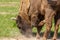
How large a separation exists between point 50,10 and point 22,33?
2.76 meters

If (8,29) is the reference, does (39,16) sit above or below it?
above

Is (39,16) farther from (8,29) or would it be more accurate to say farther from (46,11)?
(8,29)

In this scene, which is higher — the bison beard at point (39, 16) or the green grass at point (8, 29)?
the bison beard at point (39, 16)

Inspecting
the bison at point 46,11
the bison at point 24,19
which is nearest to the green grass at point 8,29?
the bison at point 24,19

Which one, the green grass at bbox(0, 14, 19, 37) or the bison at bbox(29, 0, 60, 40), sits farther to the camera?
the green grass at bbox(0, 14, 19, 37)

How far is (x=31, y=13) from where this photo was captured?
11211 mm

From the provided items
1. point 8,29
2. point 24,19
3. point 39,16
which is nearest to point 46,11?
point 39,16

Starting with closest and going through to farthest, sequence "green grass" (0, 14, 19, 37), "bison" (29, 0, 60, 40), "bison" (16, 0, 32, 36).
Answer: "bison" (29, 0, 60, 40), "bison" (16, 0, 32, 36), "green grass" (0, 14, 19, 37)

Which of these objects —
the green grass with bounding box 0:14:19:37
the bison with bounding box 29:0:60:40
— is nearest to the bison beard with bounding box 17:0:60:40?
the bison with bounding box 29:0:60:40

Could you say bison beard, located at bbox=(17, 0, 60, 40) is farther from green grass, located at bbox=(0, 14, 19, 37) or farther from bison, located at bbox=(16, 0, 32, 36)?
green grass, located at bbox=(0, 14, 19, 37)

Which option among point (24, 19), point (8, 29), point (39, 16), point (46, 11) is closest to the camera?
point (46, 11)

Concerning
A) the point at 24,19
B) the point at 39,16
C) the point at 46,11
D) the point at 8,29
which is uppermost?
the point at 46,11

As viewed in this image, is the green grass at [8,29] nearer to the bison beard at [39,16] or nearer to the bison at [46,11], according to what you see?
the bison beard at [39,16]

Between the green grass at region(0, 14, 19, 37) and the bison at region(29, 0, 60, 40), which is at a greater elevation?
the bison at region(29, 0, 60, 40)
